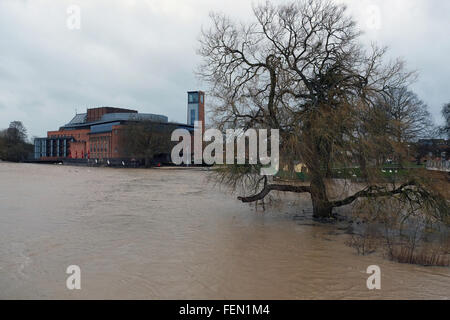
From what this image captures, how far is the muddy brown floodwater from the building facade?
3235 inches

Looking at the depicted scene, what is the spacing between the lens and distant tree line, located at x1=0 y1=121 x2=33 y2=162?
365 ft

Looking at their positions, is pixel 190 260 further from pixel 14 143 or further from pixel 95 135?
pixel 14 143

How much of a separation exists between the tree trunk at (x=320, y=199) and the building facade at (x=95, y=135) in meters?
83.5

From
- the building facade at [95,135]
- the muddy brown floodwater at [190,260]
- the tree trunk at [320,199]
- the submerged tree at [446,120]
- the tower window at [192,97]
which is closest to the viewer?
the muddy brown floodwater at [190,260]

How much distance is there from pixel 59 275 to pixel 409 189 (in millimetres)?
12487

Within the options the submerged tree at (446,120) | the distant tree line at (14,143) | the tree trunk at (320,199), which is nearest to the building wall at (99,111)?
the distant tree line at (14,143)

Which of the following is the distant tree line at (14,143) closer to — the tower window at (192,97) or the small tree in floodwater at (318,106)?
the tower window at (192,97)

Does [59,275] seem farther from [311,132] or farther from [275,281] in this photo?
[311,132]

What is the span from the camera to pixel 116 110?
123m

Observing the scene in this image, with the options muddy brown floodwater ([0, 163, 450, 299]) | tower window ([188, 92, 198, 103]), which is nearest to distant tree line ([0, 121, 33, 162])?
tower window ([188, 92, 198, 103])

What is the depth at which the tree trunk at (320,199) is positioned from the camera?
54.0 ft

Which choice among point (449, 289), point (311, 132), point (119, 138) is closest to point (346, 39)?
point (311, 132)

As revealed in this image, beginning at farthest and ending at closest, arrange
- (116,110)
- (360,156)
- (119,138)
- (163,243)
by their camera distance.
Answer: (116,110) → (119,138) → (360,156) → (163,243)

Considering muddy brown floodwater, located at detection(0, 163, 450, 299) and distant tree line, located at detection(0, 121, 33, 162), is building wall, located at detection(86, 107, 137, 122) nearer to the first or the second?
distant tree line, located at detection(0, 121, 33, 162)
